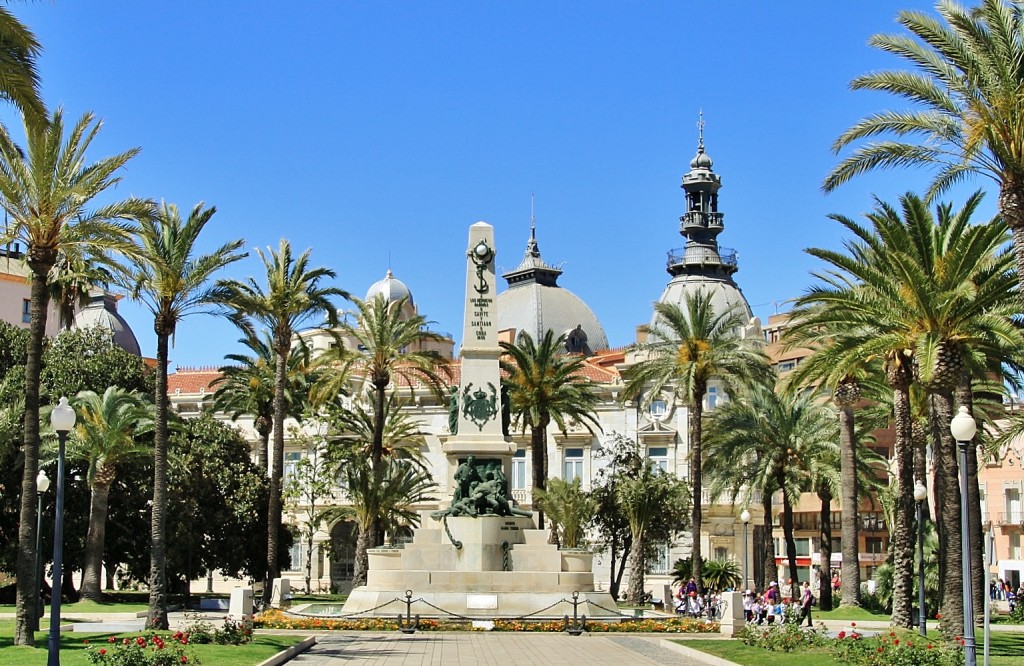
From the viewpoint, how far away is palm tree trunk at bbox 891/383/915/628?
33.5m

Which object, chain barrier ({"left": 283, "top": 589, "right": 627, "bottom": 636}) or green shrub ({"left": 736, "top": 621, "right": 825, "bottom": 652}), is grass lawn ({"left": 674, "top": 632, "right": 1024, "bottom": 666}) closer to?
green shrub ({"left": 736, "top": 621, "right": 825, "bottom": 652})

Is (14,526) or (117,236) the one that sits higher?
(117,236)

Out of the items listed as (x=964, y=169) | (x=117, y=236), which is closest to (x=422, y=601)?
(x=117, y=236)

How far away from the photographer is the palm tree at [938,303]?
88.5 ft

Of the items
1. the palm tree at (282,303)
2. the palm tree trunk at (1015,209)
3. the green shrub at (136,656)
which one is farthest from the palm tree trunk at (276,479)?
the palm tree trunk at (1015,209)

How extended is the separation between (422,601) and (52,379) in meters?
22.8

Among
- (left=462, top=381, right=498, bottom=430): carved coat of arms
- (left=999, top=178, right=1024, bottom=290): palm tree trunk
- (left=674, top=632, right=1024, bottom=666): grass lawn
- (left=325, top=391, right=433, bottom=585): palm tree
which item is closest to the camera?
(left=999, top=178, right=1024, bottom=290): palm tree trunk

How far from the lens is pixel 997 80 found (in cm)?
2298

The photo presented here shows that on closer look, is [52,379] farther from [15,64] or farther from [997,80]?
[997,80]

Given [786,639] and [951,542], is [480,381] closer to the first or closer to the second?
[786,639]

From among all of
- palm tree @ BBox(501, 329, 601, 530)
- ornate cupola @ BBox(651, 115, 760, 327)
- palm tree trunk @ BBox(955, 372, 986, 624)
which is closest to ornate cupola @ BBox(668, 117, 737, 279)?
ornate cupola @ BBox(651, 115, 760, 327)

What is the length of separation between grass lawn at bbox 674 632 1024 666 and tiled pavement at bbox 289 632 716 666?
0.83m

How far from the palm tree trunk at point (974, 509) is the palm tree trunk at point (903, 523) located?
146cm

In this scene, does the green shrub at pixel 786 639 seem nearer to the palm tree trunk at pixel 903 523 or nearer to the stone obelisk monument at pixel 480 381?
the palm tree trunk at pixel 903 523
